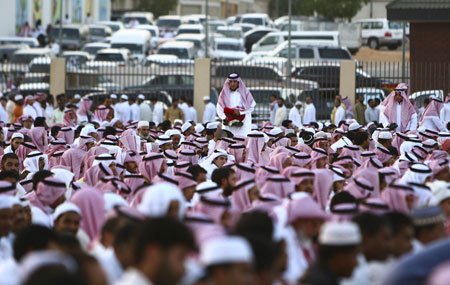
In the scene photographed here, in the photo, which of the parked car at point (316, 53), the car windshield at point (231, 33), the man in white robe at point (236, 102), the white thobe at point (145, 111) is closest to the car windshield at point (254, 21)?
the car windshield at point (231, 33)

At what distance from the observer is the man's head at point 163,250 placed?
18.1 ft

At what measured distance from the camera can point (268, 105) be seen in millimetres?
26547

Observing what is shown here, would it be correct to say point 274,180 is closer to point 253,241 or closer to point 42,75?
point 253,241

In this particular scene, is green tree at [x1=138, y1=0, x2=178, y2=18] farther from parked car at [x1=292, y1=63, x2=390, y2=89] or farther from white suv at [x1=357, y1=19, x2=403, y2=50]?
parked car at [x1=292, y1=63, x2=390, y2=89]

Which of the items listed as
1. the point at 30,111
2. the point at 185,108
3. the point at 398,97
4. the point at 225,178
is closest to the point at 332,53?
the point at 185,108

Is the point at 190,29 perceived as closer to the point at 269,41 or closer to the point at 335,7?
the point at 269,41

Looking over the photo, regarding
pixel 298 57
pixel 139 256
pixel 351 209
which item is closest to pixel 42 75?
pixel 298 57

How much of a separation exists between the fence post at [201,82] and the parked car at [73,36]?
713 inches

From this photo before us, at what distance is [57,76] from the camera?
2819cm

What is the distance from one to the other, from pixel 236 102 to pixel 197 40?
80.5ft

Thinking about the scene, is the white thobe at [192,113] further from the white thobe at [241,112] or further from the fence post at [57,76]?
the white thobe at [241,112]

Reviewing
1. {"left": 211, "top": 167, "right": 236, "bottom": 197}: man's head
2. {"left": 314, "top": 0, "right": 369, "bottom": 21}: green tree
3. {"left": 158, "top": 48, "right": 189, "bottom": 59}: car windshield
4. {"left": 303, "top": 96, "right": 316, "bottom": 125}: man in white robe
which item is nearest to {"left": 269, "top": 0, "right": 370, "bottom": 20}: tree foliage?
{"left": 314, "top": 0, "right": 369, "bottom": 21}: green tree

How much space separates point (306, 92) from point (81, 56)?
13057 millimetres

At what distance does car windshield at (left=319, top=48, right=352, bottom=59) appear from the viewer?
3538cm
